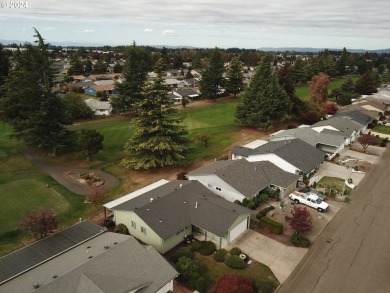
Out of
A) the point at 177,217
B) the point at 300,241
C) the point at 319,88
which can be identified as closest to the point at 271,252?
the point at 300,241

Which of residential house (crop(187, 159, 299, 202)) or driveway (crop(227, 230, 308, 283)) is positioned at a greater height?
residential house (crop(187, 159, 299, 202))

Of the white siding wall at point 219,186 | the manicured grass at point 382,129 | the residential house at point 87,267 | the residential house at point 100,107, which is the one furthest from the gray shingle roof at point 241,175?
the residential house at point 100,107

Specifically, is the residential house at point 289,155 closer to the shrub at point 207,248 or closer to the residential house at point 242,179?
the residential house at point 242,179

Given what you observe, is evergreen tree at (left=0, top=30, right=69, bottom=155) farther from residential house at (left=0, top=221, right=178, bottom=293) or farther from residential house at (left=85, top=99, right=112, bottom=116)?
residential house at (left=85, top=99, right=112, bottom=116)

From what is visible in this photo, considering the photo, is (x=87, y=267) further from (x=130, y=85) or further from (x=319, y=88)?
(x=319, y=88)

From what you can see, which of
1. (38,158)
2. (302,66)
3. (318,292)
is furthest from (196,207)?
A: (302,66)

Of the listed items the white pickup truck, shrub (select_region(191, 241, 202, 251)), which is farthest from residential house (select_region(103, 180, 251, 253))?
the white pickup truck
